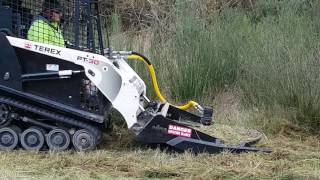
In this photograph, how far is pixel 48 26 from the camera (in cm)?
658

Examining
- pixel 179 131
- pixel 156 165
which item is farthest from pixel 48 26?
pixel 156 165

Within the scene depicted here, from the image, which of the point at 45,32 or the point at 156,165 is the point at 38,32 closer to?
the point at 45,32

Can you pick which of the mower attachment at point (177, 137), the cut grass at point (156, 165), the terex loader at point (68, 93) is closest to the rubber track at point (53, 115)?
the terex loader at point (68, 93)

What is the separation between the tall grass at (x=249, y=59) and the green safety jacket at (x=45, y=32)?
8.81 ft

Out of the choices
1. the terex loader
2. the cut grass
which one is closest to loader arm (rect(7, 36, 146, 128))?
the terex loader

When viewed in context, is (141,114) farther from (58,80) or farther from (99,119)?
(58,80)

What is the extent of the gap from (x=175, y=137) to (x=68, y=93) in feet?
4.21

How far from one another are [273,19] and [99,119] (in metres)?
5.30

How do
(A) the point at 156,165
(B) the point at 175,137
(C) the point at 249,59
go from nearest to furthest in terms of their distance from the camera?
(A) the point at 156,165 < (B) the point at 175,137 < (C) the point at 249,59

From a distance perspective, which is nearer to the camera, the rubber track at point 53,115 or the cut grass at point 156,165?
the cut grass at point 156,165

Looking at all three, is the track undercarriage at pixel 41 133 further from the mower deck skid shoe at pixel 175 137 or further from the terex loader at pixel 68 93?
the mower deck skid shoe at pixel 175 137

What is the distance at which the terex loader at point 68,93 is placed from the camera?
6.41 metres

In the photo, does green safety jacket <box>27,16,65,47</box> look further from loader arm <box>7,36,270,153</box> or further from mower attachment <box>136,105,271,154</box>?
mower attachment <box>136,105,271,154</box>

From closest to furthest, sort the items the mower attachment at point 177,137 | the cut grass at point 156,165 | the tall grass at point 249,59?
the cut grass at point 156,165 → the mower attachment at point 177,137 → the tall grass at point 249,59
